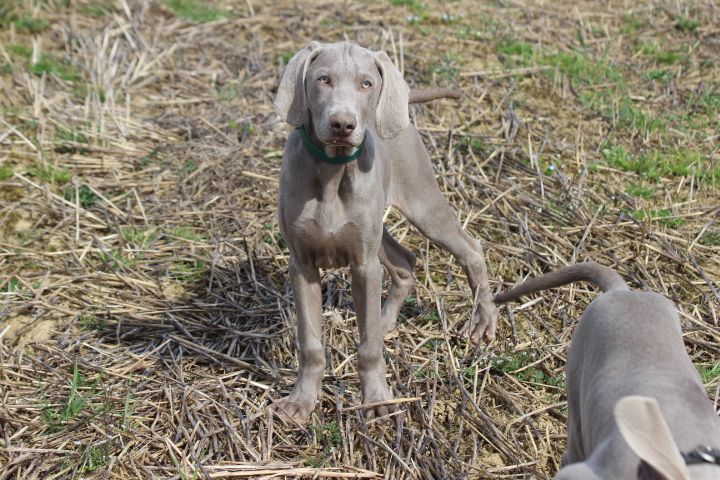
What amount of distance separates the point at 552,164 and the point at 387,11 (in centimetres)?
316

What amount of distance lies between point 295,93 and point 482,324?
1890mm

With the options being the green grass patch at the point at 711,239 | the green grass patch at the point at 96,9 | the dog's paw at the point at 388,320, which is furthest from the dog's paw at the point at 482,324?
the green grass patch at the point at 96,9

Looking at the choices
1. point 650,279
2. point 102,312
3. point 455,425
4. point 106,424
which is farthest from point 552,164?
point 106,424

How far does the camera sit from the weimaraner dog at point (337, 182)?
3.97 metres

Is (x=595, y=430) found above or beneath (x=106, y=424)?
above

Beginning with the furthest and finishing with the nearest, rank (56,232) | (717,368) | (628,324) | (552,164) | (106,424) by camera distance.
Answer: (552,164)
(56,232)
(717,368)
(106,424)
(628,324)

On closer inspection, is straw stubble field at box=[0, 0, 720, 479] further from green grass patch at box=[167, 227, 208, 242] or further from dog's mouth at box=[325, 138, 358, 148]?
dog's mouth at box=[325, 138, 358, 148]

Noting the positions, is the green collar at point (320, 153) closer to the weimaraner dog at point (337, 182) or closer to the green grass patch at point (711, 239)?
the weimaraner dog at point (337, 182)

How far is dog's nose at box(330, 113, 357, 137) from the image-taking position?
3.79m

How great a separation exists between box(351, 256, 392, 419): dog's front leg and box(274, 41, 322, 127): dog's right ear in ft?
2.61

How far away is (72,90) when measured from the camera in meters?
7.65

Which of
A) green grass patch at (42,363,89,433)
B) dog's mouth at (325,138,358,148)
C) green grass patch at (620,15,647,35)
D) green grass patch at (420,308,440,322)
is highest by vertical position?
dog's mouth at (325,138,358,148)

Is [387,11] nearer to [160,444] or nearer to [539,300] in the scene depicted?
[539,300]

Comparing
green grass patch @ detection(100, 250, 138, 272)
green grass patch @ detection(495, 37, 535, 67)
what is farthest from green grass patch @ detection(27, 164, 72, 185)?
green grass patch @ detection(495, 37, 535, 67)
